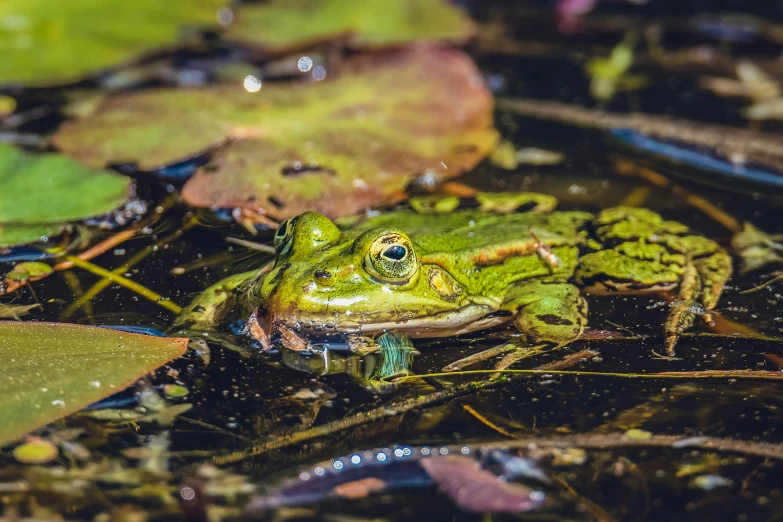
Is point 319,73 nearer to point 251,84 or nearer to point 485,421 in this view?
point 251,84

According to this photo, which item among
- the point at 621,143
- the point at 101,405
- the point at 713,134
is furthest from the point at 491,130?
the point at 101,405

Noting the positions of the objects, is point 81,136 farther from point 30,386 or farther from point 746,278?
point 746,278

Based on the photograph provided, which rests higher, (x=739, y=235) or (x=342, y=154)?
(x=342, y=154)

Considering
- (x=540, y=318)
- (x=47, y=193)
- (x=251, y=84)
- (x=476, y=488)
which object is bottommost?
(x=476, y=488)

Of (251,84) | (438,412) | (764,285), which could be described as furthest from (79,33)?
(764,285)

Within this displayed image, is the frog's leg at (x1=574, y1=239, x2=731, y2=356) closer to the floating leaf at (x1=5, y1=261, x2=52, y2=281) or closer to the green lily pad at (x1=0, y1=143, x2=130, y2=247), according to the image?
the green lily pad at (x1=0, y1=143, x2=130, y2=247)

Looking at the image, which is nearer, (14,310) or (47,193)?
(14,310)
